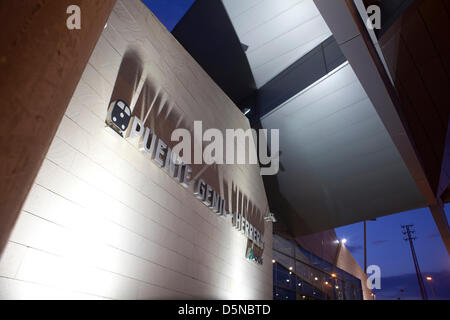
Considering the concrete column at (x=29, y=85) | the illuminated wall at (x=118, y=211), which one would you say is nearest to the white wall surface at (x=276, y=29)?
the illuminated wall at (x=118, y=211)

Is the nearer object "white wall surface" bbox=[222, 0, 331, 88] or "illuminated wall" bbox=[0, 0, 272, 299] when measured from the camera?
"illuminated wall" bbox=[0, 0, 272, 299]

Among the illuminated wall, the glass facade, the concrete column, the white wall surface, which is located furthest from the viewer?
the glass facade

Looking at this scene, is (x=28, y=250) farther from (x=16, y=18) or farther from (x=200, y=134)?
(x=200, y=134)

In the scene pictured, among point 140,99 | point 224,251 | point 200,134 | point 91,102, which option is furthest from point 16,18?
point 224,251

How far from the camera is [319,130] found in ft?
26.6

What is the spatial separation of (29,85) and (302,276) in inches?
562

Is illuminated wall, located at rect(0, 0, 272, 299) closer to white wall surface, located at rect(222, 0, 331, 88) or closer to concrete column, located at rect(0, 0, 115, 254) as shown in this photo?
concrete column, located at rect(0, 0, 115, 254)

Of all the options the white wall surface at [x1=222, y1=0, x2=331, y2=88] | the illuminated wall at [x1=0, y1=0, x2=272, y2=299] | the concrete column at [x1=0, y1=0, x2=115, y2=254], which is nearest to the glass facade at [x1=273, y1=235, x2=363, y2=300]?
the illuminated wall at [x1=0, y1=0, x2=272, y2=299]

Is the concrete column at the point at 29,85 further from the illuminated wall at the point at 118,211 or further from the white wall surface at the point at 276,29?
the white wall surface at the point at 276,29

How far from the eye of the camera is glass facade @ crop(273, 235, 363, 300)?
1147 cm

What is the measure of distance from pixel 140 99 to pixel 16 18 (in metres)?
3.20

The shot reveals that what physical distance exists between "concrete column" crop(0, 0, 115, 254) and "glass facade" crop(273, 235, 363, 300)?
37.4ft

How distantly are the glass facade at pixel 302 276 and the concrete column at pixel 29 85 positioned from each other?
1139cm

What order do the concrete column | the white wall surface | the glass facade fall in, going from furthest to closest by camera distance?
1. the glass facade
2. the white wall surface
3. the concrete column
